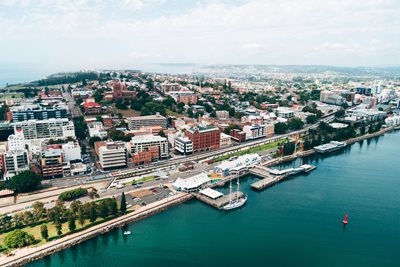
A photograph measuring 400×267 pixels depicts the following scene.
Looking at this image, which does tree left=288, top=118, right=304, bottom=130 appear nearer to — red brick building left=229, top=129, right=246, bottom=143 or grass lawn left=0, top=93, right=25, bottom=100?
red brick building left=229, top=129, right=246, bottom=143

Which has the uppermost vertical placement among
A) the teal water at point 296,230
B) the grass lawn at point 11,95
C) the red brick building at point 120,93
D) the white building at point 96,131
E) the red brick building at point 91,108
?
the red brick building at point 120,93

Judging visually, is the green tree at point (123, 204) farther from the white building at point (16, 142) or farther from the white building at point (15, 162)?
the white building at point (16, 142)

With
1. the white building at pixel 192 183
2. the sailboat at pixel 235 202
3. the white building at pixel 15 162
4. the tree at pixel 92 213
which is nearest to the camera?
the tree at pixel 92 213

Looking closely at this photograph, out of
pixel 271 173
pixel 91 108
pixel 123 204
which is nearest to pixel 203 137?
pixel 271 173

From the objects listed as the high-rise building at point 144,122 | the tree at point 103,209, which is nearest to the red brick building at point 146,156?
the tree at point 103,209

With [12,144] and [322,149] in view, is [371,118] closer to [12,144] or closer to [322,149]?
[322,149]

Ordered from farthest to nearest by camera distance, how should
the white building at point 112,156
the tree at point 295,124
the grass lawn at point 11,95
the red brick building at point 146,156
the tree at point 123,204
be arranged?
1. the grass lawn at point 11,95
2. the tree at point 295,124
3. the red brick building at point 146,156
4. the white building at point 112,156
5. the tree at point 123,204

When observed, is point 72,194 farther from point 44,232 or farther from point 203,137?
point 203,137
